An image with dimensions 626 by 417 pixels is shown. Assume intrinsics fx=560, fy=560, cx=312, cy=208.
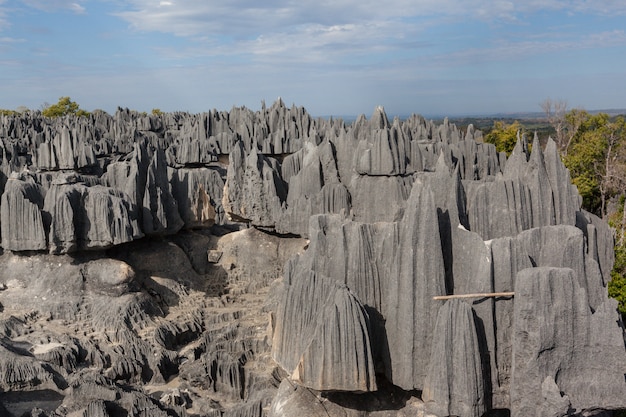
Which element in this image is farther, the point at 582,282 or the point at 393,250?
the point at 393,250

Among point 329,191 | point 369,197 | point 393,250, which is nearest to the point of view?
point 393,250

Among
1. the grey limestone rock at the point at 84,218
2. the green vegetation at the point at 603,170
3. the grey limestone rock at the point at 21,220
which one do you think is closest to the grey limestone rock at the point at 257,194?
the grey limestone rock at the point at 84,218

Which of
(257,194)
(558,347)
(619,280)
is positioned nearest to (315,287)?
(558,347)

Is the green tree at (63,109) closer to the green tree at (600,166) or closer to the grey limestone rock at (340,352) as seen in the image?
the green tree at (600,166)

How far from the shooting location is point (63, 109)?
74438 mm

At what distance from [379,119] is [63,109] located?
64.4 metres

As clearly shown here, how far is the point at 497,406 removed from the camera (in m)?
8.27

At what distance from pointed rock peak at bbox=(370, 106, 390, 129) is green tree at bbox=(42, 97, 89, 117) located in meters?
61.0

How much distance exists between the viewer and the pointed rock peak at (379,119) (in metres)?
21.6

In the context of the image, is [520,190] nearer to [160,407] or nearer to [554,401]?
[554,401]

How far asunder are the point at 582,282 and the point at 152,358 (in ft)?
34.7

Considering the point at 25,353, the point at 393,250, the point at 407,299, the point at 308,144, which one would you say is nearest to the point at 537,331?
the point at 407,299

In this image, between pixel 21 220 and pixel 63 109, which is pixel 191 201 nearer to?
pixel 21 220

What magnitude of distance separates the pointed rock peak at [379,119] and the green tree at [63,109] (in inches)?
2403
